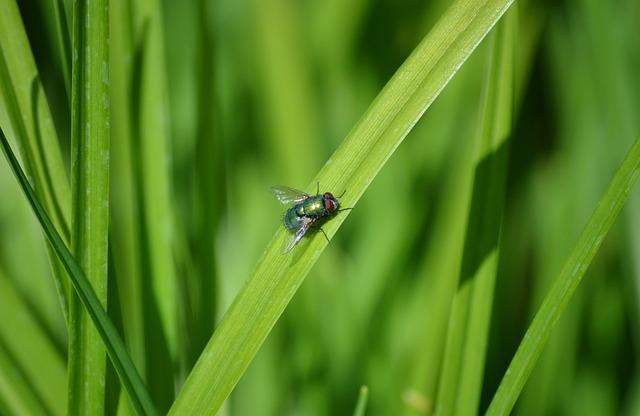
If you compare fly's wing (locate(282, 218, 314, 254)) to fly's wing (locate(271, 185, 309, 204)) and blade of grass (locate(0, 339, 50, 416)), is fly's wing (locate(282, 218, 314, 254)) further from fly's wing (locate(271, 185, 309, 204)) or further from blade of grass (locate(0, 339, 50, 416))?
blade of grass (locate(0, 339, 50, 416))

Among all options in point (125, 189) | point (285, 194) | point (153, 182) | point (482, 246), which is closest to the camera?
point (482, 246)

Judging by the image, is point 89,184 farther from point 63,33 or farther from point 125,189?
point 125,189

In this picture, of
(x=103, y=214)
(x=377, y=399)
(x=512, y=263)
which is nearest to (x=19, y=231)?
(x=103, y=214)

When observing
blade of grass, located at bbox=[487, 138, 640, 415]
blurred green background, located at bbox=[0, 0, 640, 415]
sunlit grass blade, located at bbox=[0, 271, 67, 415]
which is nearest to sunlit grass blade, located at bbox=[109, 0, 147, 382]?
blurred green background, located at bbox=[0, 0, 640, 415]

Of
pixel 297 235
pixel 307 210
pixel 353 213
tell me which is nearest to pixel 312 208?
pixel 307 210

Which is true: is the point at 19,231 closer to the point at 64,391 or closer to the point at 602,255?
the point at 64,391

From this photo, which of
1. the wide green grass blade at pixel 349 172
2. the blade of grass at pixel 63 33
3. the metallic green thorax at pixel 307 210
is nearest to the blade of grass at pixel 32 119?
the blade of grass at pixel 63 33
